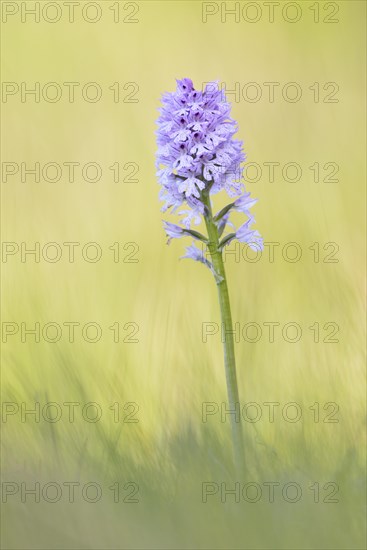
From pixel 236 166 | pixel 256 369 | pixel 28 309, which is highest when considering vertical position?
pixel 236 166

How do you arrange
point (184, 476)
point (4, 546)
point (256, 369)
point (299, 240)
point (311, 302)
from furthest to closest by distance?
point (299, 240) < point (311, 302) < point (256, 369) < point (184, 476) < point (4, 546)

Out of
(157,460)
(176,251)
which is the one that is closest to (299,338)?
(157,460)

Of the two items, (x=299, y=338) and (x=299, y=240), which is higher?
(x=299, y=240)

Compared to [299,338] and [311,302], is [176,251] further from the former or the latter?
[299,338]

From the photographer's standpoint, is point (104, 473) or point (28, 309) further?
point (28, 309)

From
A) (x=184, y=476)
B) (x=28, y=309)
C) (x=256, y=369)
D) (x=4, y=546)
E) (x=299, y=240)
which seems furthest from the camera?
(x=299, y=240)

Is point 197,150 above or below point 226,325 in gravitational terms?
above

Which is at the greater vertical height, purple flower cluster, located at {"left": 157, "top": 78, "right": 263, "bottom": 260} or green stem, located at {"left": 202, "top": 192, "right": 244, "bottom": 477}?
purple flower cluster, located at {"left": 157, "top": 78, "right": 263, "bottom": 260}

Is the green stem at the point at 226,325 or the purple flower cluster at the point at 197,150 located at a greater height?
the purple flower cluster at the point at 197,150
